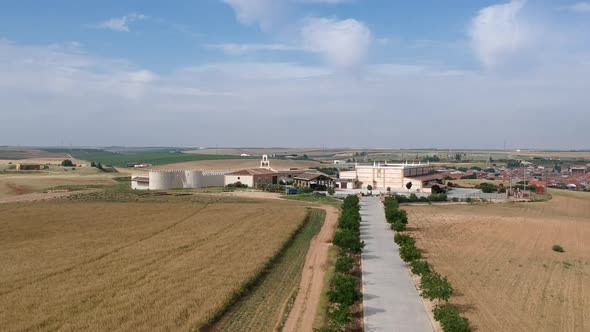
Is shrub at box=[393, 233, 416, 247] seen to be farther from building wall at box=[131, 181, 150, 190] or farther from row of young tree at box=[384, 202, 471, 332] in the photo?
building wall at box=[131, 181, 150, 190]

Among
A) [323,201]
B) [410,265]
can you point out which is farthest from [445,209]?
[410,265]

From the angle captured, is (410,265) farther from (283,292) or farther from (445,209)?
(445,209)

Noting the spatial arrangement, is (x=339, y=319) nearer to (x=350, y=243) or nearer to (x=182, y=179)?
(x=350, y=243)

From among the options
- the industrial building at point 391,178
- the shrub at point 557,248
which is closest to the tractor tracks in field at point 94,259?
the shrub at point 557,248

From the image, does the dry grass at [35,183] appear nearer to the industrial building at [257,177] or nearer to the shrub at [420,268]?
the industrial building at [257,177]

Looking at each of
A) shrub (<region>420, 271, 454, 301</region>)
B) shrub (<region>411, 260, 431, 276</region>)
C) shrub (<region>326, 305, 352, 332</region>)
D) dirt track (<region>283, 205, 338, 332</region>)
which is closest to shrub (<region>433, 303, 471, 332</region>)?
shrub (<region>420, 271, 454, 301</region>)
